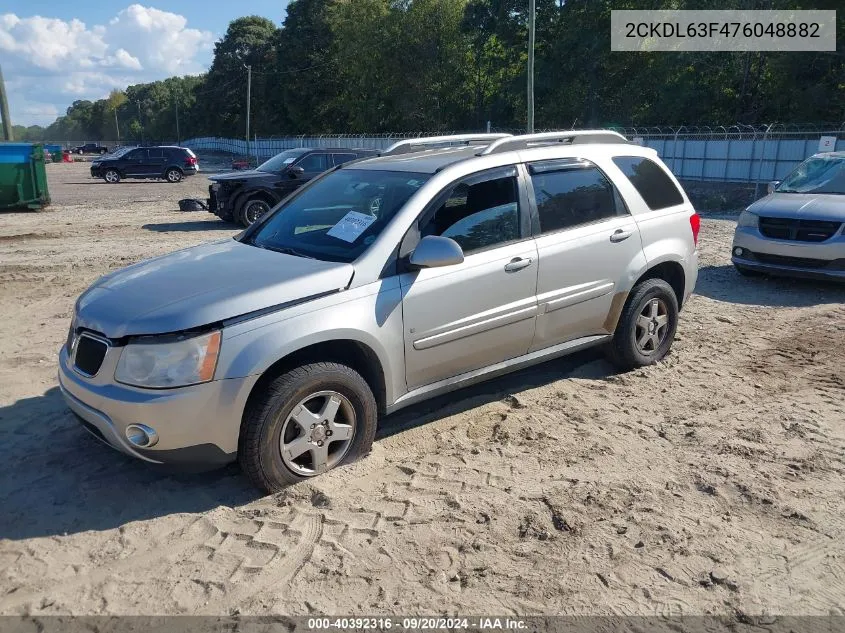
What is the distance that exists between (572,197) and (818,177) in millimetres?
6292

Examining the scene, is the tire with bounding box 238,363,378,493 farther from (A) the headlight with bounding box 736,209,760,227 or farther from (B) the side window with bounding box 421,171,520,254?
(A) the headlight with bounding box 736,209,760,227

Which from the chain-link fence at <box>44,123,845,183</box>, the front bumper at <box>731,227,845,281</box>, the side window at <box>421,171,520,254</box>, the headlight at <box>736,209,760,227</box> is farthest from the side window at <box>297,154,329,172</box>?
the chain-link fence at <box>44,123,845,183</box>

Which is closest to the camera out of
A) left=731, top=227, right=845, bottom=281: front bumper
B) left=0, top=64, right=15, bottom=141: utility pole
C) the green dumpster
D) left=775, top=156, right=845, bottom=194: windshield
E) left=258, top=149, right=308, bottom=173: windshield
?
left=731, top=227, right=845, bottom=281: front bumper

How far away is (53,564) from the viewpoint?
336 centimetres

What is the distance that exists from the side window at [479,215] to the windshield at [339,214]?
0.24 meters

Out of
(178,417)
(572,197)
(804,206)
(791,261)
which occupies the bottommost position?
(791,261)

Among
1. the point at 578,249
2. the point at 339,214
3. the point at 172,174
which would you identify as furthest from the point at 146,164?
the point at 578,249

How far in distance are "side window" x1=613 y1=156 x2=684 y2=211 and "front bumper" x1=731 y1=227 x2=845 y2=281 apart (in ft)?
11.4

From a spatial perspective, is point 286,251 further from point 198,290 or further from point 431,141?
point 431,141

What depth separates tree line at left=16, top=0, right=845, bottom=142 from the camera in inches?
1369

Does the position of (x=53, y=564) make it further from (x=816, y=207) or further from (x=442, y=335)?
(x=816, y=207)

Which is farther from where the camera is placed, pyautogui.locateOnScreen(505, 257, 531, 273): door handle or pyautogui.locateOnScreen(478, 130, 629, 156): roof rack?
pyautogui.locateOnScreen(478, 130, 629, 156): roof rack

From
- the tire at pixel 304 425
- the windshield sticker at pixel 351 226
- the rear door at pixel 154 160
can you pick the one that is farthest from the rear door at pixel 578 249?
the rear door at pixel 154 160

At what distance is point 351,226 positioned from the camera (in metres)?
4.52
